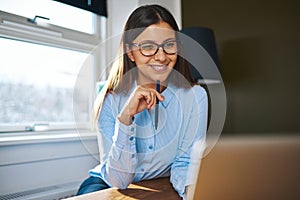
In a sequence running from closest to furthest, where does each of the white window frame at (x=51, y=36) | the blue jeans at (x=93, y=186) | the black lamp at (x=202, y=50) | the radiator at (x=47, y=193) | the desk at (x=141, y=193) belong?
1. the desk at (x=141, y=193)
2. the blue jeans at (x=93, y=186)
3. the radiator at (x=47, y=193)
4. the white window frame at (x=51, y=36)
5. the black lamp at (x=202, y=50)

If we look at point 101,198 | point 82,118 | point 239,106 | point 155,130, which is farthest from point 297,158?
point 239,106

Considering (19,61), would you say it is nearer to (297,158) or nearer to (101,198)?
(101,198)

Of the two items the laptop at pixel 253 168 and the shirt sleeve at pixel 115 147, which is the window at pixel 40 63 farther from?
the laptop at pixel 253 168

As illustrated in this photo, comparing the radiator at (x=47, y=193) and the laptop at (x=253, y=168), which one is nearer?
the laptop at (x=253, y=168)

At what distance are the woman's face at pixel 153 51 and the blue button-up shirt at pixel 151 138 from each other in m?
0.07

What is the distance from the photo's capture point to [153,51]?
915 mm

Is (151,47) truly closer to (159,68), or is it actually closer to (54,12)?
(159,68)

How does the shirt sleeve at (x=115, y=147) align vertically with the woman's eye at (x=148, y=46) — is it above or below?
below

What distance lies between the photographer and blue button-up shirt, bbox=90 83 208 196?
33.1 inches

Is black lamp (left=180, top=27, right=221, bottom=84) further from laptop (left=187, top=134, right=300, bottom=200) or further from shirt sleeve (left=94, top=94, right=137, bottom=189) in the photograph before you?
laptop (left=187, top=134, right=300, bottom=200)

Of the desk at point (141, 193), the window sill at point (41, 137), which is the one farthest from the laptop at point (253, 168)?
the window sill at point (41, 137)

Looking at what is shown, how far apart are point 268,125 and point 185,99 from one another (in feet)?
3.29

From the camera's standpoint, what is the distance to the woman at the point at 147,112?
0.84 meters

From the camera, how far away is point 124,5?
187 centimetres
